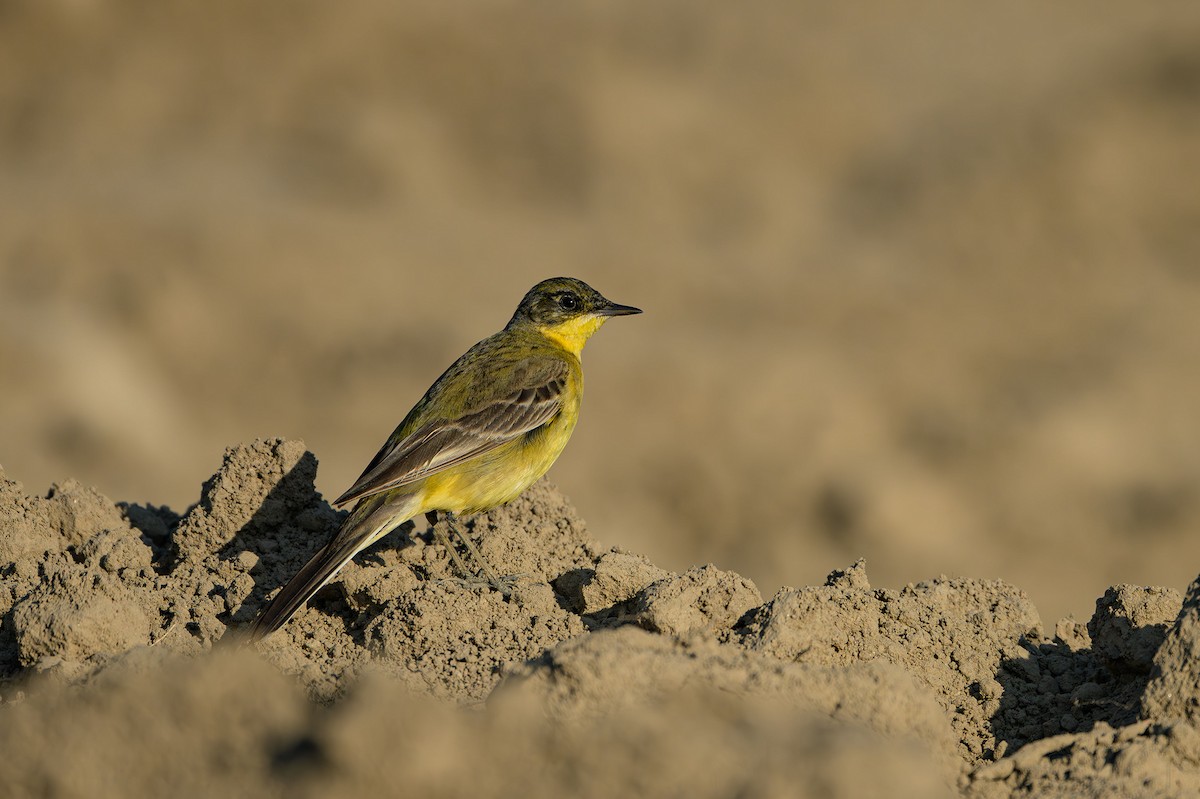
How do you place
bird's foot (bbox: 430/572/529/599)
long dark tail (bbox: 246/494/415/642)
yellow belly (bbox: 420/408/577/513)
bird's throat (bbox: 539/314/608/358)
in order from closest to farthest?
1. long dark tail (bbox: 246/494/415/642)
2. bird's foot (bbox: 430/572/529/599)
3. yellow belly (bbox: 420/408/577/513)
4. bird's throat (bbox: 539/314/608/358)

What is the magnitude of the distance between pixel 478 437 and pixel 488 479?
0.36m

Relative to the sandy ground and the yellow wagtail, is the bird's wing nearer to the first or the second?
the yellow wagtail

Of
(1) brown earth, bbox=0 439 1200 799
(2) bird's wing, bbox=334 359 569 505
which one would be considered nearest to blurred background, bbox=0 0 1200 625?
(2) bird's wing, bbox=334 359 569 505

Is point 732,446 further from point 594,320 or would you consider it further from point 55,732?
point 55,732

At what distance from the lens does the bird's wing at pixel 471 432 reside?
784 centimetres

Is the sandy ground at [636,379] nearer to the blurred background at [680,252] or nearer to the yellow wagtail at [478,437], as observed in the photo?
the blurred background at [680,252]

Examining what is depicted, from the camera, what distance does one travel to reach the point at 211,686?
429cm

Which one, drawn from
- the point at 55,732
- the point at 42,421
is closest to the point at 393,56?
the point at 42,421

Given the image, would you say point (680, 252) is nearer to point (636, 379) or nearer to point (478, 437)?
point (636, 379)

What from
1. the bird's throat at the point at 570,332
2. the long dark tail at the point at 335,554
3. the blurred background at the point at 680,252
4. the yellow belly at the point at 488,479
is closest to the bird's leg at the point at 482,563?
→ the yellow belly at the point at 488,479

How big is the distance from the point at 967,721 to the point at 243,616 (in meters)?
3.28

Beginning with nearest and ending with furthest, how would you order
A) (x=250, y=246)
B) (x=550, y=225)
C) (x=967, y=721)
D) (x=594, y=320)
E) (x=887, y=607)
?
(x=967, y=721), (x=887, y=607), (x=594, y=320), (x=250, y=246), (x=550, y=225)

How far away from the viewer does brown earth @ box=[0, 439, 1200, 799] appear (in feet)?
13.2

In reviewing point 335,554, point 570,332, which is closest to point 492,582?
point 335,554
